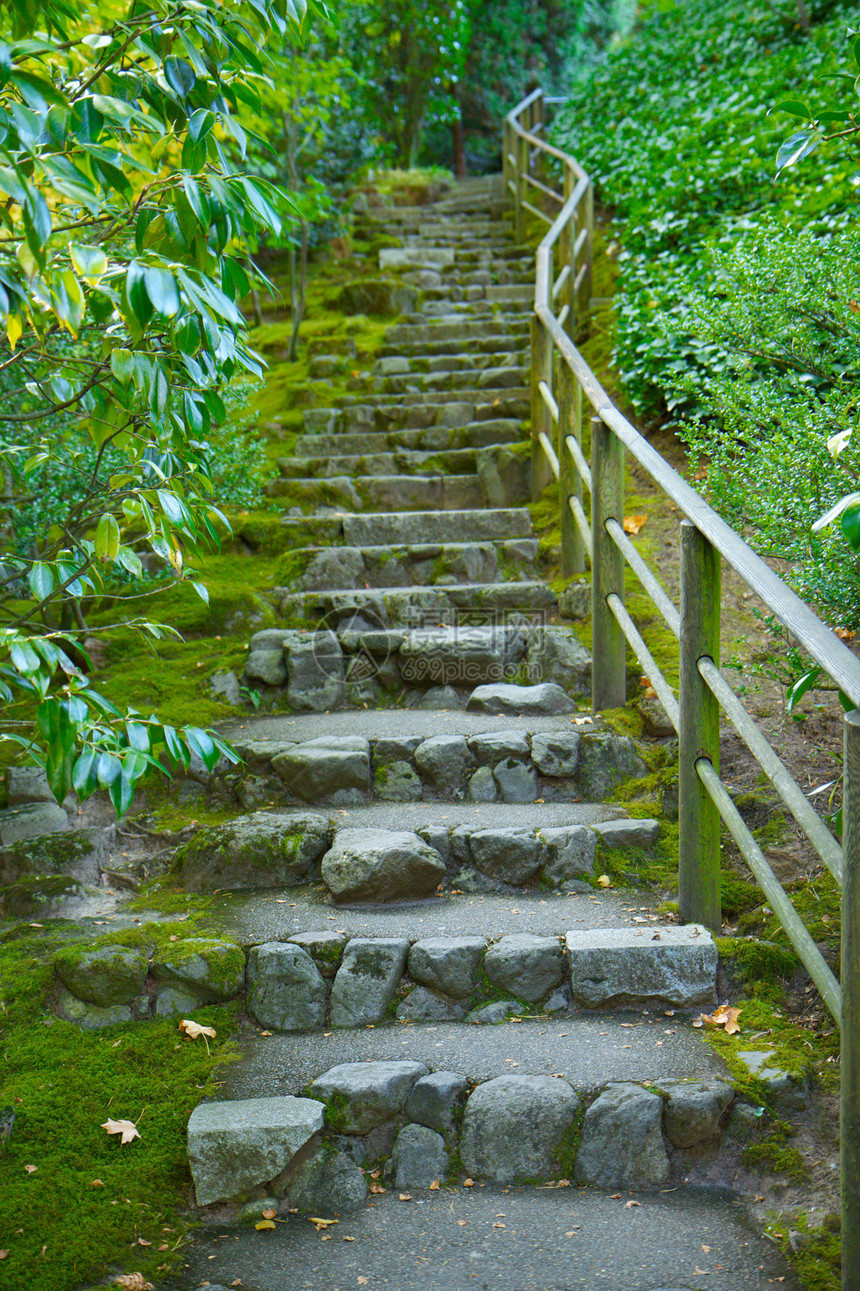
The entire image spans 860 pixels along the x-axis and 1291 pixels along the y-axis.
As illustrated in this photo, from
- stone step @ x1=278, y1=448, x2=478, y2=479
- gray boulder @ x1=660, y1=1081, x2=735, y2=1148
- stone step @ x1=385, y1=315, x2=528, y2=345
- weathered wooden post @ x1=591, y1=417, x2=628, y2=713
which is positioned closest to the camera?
gray boulder @ x1=660, y1=1081, x2=735, y2=1148

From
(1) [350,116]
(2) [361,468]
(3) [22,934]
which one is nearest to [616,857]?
(3) [22,934]

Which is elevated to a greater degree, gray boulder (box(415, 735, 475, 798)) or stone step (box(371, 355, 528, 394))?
stone step (box(371, 355, 528, 394))

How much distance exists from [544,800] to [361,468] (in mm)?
2722

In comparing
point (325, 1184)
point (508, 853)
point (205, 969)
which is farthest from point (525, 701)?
point (325, 1184)

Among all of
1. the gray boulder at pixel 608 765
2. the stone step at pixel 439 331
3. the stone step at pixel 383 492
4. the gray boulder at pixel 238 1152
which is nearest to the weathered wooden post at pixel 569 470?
the stone step at pixel 383 492

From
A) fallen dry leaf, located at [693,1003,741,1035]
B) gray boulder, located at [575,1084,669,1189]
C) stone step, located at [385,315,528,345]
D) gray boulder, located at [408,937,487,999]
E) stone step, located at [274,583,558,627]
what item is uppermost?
stone step, located at [385,315,528,345]

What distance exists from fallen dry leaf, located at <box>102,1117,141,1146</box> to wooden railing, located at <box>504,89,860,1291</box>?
133 centimetres

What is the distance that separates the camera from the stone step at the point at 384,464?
5090mm

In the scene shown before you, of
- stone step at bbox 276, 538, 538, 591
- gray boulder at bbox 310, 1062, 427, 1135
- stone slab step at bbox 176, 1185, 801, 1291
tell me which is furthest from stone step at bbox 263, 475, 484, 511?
stone slab step at bbox 176, 1185, 801, 1291

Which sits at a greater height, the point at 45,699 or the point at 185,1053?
the point at 45,699

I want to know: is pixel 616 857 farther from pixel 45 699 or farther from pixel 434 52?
pixel 434 52

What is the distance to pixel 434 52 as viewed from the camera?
10.7 meters

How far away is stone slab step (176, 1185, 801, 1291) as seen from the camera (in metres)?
1.59

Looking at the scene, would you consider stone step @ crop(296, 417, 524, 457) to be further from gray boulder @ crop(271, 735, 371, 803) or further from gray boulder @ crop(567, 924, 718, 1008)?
gray boulder @ crop(567, 924, 718, 1008)
